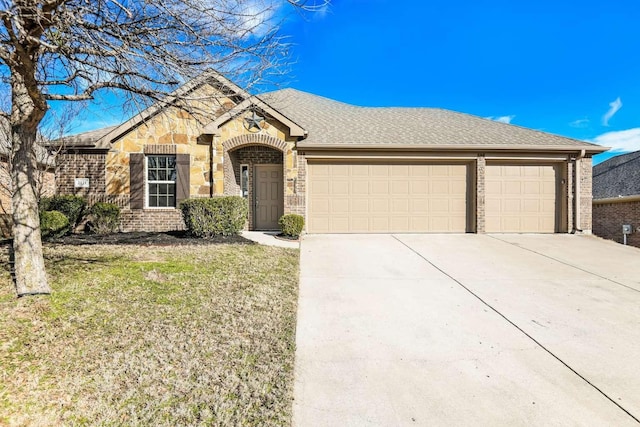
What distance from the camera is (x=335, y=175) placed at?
10.4 meters

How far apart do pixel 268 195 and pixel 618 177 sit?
21222 mm

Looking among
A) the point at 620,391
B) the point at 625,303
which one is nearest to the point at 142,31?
the point at 620,391

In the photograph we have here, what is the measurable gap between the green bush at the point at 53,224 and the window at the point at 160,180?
2336mm

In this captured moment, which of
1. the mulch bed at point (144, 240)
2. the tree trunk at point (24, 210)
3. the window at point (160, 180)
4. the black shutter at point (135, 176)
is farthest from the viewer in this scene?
the window at point (160, 180)

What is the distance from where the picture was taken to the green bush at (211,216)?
838 cm

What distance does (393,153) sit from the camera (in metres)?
10.3

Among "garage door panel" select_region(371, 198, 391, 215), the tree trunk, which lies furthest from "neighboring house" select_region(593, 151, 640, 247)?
the tree trunk

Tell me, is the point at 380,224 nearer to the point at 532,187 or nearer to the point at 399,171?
the point at 399,171

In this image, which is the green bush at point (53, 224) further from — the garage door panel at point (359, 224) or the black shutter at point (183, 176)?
the garage door panel at point (359, 224)

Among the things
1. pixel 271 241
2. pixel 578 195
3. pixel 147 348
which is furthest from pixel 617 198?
pixel 147 348

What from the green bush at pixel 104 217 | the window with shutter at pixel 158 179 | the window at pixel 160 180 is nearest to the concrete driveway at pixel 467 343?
the window with shutter at pixel 158 179

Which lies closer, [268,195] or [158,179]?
[158,179]

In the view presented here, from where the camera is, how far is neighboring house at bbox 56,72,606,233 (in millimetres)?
9844

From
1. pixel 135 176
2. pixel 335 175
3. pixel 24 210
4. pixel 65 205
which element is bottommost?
pixel 24 210
